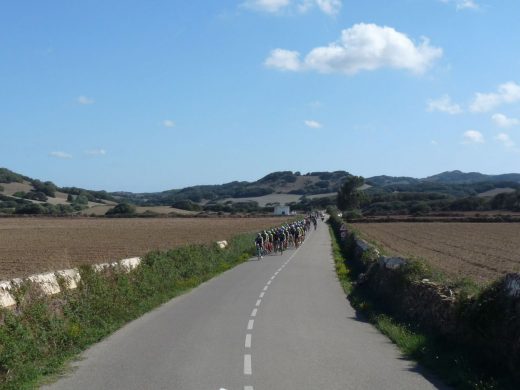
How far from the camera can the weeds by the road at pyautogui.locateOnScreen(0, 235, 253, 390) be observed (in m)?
9.48

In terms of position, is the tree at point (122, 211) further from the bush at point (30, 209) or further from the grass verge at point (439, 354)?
the grass verge at point (439, 354)

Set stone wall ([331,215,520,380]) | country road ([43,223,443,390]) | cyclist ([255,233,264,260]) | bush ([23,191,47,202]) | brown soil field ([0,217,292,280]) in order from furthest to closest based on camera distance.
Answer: bush ([23,191,47,202]) < cyclist ([255,233,264,260]) < brown soil field ([0,217,292,280]) < stone wall ([331,215,520,380]) < country road ([43,223,443,390])

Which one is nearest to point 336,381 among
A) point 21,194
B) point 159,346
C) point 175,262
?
point 159,346

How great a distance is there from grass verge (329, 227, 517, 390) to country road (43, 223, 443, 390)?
0.26 meters

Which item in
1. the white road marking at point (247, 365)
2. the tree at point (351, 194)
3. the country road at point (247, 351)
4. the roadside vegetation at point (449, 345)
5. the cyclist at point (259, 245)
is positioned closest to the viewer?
the roadside vegetation at point (449, 345)

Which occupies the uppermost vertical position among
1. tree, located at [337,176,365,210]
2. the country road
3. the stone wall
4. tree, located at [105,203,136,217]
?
tree, located at [337,176,365,210]

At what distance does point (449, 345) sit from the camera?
Answer: 35.6 ft

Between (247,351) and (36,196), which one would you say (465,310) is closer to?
(247,351)

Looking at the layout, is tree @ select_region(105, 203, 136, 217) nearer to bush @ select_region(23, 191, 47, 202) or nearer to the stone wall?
bush @ select_region(23, 191, 47, 202)

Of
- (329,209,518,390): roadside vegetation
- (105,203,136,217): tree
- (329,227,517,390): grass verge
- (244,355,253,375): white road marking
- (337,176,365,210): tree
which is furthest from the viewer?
(337,176,365,210): tree

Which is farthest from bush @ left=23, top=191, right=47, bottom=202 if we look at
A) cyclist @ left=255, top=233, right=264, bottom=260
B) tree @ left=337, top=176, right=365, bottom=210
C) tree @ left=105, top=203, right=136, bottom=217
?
cyclist @ left=255, top=233, right=264, bottom=260

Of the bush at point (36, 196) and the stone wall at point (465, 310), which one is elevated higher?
the bush at point (36, 196)

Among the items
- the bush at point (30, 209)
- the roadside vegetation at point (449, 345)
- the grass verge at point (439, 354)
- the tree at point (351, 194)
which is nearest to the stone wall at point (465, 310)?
the roadside vegetation at point (449, 345)

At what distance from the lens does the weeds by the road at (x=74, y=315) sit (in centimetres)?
948
